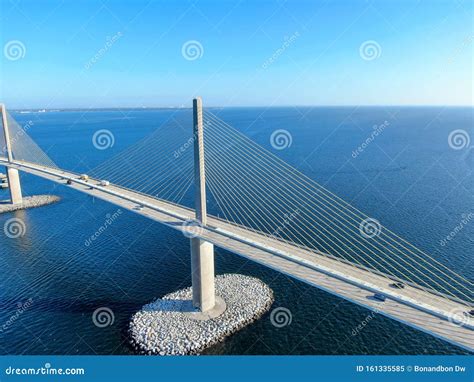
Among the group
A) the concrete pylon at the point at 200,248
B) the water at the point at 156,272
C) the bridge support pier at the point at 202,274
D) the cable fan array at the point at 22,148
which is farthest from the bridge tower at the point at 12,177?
the bridge support pier at the point at 202,274

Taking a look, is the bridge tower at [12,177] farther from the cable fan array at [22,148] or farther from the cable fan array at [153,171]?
the cable fan array at [153,171]

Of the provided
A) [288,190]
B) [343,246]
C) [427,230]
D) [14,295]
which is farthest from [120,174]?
[427,230]

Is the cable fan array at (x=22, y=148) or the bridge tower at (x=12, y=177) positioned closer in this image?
the bridge tower at (x=12, y=177)

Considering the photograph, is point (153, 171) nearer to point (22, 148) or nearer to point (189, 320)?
point (22, 148)

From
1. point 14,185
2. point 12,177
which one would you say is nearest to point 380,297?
point 12,177

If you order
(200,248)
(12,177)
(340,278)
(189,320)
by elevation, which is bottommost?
(189,320)

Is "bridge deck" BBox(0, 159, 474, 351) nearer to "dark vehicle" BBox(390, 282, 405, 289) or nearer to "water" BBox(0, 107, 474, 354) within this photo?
"dark vehicle" BBox(390, 282, 405, 289)

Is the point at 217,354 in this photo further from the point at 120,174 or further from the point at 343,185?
the point at 120,174

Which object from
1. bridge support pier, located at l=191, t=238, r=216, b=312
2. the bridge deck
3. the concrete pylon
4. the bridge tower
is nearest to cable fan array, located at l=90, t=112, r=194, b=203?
the bridge tower
